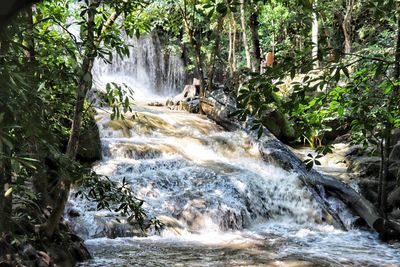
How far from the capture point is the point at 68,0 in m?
5.10

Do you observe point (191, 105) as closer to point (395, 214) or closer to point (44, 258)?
point (395, 214)

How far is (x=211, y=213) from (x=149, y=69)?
19024mm

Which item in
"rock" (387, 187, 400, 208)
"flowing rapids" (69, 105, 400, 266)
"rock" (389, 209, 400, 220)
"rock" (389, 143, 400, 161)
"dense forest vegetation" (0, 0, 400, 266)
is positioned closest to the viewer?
"dense forest vegetation" (0, 0, 400, 266)

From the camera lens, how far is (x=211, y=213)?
7.77 meters

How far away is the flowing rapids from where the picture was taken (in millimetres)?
5898

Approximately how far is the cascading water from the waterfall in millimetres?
12548

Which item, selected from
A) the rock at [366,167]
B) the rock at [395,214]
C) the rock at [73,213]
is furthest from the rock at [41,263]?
the rock at [366,167]

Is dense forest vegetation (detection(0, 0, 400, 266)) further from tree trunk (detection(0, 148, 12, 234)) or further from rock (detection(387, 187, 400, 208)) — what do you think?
rock (detection(387, 187, 400, 208))

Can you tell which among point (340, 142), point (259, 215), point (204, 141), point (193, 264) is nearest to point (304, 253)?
point (193, 264)

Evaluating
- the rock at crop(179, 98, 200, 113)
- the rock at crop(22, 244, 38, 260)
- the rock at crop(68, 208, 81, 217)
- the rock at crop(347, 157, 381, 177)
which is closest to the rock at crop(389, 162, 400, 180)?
the rock at crop(347, 157, 381, 177)

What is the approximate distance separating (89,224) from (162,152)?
378 cm

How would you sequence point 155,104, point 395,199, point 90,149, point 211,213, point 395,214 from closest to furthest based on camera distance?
point 211,213 < point 395,214 < point 395,199 < point 90,149 < point 155,104

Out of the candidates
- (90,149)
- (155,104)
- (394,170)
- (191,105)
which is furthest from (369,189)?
(155,104)

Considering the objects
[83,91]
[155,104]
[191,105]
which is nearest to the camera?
[83,91]
